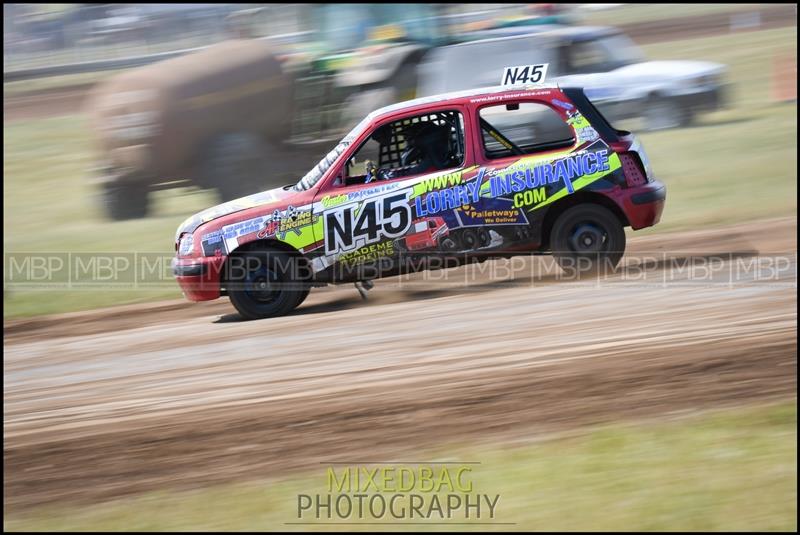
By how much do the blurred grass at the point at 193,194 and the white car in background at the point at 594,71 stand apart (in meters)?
0.47

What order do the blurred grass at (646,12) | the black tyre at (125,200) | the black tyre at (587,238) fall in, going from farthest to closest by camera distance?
the blurred grass at (646,12) → the black tyre at (125,200) → the black tyre at (587,238)

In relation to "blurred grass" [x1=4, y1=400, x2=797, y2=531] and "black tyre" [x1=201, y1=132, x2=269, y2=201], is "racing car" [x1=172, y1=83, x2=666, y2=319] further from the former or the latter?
"black tyre" [x1=201, y1=132, x2=269, y2=201]

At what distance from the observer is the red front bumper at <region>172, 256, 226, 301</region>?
763cm

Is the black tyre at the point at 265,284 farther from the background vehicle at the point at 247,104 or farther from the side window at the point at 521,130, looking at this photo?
the background vehicle at the point at 247,104

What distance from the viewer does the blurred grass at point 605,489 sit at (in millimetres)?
4402

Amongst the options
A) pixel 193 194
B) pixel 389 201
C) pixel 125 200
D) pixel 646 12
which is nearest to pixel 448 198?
pixel 389 201

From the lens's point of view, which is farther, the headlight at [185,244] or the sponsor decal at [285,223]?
the headlight at [185,244]

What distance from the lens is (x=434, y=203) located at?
748 centimetres

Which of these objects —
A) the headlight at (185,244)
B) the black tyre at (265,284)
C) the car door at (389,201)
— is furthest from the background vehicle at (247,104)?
the car door at (389,201)

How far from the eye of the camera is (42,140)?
18.8 m

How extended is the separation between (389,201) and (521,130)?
300 centimetres

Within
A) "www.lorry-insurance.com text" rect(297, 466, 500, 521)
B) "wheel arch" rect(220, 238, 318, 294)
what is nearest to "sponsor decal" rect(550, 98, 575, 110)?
"wheel arch" rect(220, 238, 318, 294)

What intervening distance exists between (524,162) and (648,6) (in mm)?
24257

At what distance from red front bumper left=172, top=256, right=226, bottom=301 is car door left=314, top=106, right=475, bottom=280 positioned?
0.86 meters
